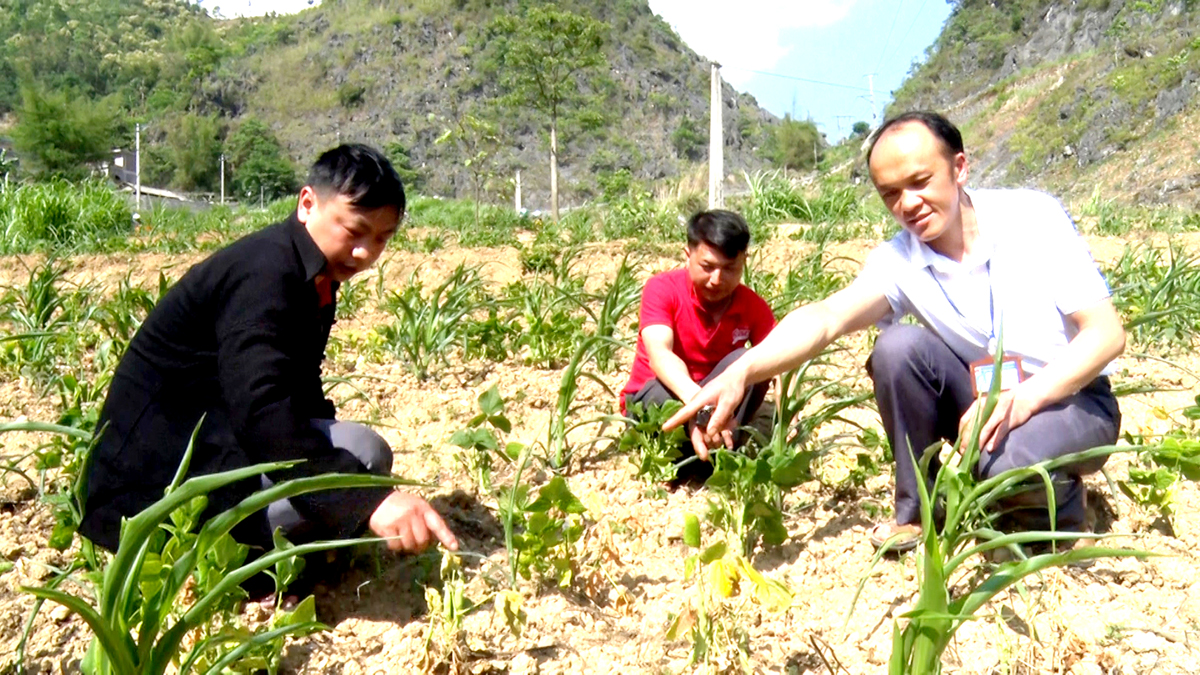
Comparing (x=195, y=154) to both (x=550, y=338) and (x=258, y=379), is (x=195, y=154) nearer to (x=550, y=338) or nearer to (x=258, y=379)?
(x=550, y=338)

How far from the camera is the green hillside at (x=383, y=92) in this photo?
59250mm

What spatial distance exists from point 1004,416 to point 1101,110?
2549 cm

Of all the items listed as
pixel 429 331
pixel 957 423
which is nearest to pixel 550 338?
pixel 429 331

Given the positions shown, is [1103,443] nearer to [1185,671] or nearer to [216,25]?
[1185,671]

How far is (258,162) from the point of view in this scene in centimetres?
5903

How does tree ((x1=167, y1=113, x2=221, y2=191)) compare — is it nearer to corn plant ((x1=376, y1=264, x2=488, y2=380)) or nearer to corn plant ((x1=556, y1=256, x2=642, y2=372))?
corn plant ((x1=376, y1=264, x2=488, y2=380))

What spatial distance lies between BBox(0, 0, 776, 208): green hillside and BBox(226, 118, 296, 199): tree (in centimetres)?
27

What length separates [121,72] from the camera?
81000 millimetres

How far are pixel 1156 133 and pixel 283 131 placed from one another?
56.9 metres

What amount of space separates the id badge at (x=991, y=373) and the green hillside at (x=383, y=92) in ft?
161

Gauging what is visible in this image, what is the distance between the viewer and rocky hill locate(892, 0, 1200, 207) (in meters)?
19.2

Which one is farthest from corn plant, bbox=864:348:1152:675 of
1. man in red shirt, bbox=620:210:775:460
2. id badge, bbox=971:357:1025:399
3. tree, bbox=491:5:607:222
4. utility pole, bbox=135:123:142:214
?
tree, bbox=491:5:607:222

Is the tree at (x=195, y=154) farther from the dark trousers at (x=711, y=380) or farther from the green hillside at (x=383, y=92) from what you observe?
the dark trousers at (x=711, y=380)

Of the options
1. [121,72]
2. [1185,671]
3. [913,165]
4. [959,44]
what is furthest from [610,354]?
[121,72]
